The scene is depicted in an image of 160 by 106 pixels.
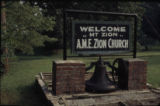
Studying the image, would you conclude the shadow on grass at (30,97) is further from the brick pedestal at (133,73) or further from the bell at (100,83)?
the brick pedestal at (133,73)

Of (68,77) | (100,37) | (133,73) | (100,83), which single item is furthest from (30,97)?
(133,73)

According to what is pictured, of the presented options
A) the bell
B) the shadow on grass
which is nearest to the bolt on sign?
the bell

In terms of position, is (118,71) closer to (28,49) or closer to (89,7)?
(28,49)

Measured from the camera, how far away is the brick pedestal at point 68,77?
5.23 metres

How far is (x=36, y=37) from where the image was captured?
8.74 meters

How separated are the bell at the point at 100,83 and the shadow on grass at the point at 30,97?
1.31 m

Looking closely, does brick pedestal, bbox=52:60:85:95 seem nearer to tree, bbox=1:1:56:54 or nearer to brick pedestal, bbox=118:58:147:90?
brick pedestal, bbox=118:58:147:90

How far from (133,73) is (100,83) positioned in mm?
963

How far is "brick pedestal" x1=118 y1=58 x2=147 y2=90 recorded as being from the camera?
5762 millimetres

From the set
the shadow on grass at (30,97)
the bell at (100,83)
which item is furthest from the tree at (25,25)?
the bell at (100,83)

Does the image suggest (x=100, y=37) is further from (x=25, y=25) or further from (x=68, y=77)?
(x=25, y=25)

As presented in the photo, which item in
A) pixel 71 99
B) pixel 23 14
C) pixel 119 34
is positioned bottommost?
pixel 71 99

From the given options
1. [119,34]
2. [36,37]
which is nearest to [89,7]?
[36,37]

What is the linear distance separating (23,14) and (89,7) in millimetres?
12281
